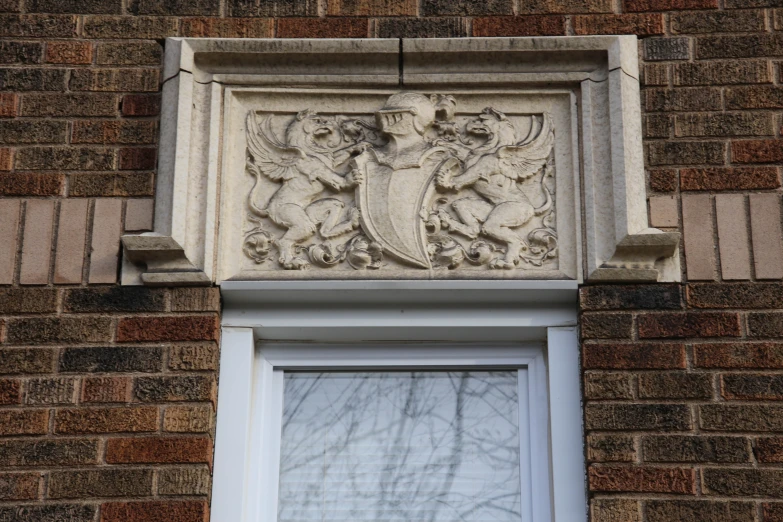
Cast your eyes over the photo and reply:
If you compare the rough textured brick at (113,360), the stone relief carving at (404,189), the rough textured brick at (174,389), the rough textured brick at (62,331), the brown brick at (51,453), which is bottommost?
the brown brick at (51,453)

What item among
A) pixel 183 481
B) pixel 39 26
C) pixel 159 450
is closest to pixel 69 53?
pixel 39 26

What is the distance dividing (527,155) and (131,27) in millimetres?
1660

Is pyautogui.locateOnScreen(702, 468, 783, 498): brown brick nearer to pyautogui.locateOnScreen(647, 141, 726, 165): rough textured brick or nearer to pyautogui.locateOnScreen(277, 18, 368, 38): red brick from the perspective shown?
pyautogui.locateOnScreen(647, 141, 726, 165): rough textured brick

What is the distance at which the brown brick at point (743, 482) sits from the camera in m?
4.66

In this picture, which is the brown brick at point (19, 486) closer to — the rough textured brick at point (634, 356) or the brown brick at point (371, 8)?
the rough textured brick at point (634, 356)

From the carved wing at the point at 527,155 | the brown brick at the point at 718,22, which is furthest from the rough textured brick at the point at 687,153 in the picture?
the brown brick at the point at 718,22

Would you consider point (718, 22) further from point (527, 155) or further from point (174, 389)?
point (174, 389)

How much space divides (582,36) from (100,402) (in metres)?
2.29

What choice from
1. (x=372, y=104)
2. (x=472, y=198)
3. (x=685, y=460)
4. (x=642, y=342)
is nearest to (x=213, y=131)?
(x=372, y=104)

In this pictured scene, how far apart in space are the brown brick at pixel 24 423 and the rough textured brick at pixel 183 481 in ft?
1.54

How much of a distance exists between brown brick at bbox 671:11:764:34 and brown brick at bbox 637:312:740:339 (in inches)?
47.3

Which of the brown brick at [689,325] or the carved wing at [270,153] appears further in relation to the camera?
the carved wing at [270,153]

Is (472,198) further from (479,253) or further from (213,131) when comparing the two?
(213,131)

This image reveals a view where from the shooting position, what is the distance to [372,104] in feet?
17.8
